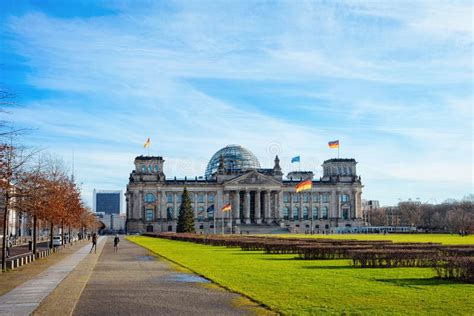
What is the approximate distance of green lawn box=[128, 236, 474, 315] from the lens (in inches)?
789

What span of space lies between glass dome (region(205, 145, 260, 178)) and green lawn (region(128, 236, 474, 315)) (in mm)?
154873

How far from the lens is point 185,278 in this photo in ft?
100

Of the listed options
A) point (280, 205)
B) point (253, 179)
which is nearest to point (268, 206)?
point (280, 205)

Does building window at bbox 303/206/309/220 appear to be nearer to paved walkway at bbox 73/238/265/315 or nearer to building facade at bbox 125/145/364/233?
building facade at bbox 125/145/364/233

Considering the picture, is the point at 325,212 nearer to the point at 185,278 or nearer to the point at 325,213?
the point at 325,213

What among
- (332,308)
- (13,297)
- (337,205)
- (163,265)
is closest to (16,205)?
(163,265)

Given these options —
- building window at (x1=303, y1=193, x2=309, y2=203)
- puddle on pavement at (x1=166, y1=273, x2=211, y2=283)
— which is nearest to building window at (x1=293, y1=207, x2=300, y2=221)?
building window at (x1=303, y1=193, x2=309, y2=203)

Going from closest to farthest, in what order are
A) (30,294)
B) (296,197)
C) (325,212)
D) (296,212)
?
(30,294)
(296,197)
(296,212)
(325,212)

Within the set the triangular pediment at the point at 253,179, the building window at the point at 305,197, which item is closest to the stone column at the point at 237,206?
the triangular pediment at the point at 253,179

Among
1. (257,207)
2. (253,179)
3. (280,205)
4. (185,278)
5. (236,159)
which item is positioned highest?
(236,159)

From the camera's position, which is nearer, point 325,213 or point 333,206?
point 333,206

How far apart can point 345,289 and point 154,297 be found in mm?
7581

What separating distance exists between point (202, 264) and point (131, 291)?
49.8ft

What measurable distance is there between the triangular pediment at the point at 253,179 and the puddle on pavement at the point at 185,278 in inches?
5806
